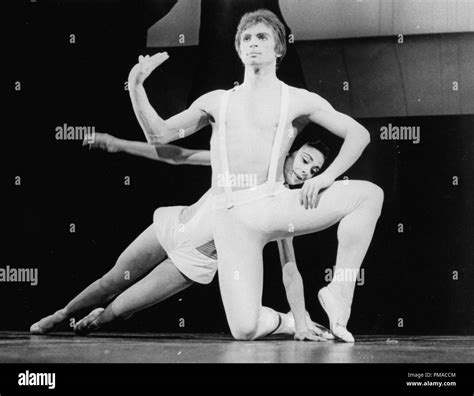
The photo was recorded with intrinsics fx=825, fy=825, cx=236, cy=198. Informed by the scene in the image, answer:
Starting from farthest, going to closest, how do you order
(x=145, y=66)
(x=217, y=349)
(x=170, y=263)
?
1. (x=145, y=66)
2. (x=170, y=263)
3. (x=217, y=349)

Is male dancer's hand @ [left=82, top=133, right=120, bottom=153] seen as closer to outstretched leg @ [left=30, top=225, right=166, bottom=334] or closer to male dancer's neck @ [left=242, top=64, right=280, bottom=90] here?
outstretched leg @ [left=30, top=225, right=166, bottom=334]

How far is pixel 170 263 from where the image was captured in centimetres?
440

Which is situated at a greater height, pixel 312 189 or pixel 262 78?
pixel 262 78

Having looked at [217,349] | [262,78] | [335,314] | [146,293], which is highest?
[262,78]

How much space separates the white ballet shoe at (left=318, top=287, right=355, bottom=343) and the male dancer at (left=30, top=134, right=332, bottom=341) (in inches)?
2.4

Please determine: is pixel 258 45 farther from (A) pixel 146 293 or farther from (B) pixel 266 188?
(A) pixel 146 293

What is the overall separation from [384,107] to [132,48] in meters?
1.42

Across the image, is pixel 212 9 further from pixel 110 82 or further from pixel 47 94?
pixel 47 94

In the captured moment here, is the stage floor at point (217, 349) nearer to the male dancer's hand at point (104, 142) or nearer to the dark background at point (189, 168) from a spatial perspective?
the dark background at point (189, 168)

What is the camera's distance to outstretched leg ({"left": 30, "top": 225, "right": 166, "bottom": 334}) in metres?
4.43

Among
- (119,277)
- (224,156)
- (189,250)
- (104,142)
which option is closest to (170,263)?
(189,250)

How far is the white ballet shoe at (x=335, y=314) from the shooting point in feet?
14.1

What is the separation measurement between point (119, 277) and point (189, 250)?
1.38 feet
